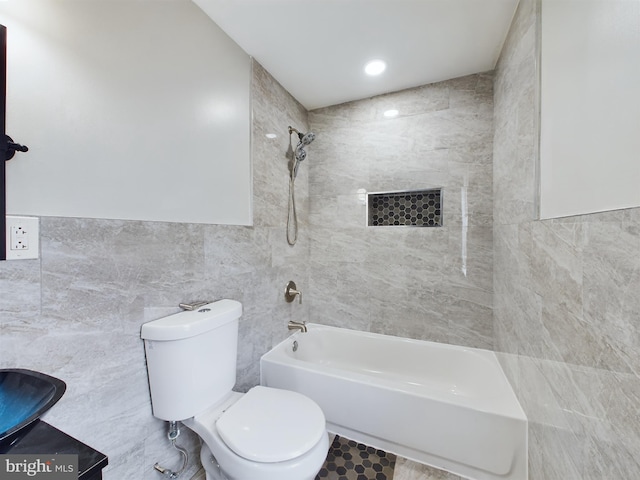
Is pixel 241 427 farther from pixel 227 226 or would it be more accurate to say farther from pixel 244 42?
pixel 244 42

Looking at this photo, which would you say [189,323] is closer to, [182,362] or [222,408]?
[182,362]

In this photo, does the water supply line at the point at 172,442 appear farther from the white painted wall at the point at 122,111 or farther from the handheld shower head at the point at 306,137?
the handheld shower head at the point at 306,137

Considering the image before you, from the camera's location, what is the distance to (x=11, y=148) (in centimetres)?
75

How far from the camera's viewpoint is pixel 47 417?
2.67ft

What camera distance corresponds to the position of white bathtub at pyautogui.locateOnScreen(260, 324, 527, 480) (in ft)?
4.21

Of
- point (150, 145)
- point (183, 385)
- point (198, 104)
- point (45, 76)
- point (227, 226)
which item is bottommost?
point (183, 385)

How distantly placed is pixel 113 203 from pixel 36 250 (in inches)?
11.2

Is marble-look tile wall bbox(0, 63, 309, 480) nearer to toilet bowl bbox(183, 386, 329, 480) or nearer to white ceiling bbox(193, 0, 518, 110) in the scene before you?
toilet bowl bbox(183, 386, 329, 480)

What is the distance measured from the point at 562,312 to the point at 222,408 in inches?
56.1

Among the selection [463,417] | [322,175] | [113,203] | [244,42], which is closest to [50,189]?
[113,203]

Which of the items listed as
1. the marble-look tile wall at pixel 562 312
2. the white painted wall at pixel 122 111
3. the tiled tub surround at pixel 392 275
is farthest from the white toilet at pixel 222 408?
the marble-look tile wall at pixel 562 312

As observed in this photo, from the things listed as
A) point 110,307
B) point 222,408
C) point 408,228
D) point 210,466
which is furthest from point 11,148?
point 408,228

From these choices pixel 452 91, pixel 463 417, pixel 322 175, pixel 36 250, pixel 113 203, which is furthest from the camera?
pixel 322 175

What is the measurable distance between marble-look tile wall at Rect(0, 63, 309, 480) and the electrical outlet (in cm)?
2
